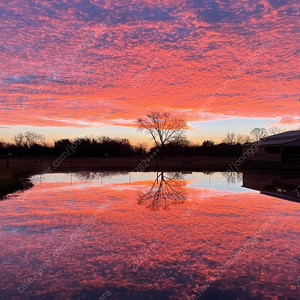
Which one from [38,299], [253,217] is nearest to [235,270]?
[38,299]

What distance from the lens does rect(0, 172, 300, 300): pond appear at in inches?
212

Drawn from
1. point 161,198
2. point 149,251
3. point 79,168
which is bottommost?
point 149,251

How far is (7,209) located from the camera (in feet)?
40.8

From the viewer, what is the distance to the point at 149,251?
7297mm

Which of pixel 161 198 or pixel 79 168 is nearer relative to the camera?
pixel 161 198

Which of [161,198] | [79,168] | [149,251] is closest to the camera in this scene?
[149,251]

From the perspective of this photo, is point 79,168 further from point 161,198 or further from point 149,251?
point 149,251

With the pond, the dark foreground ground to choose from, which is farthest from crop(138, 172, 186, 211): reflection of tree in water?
the dark foreground ground

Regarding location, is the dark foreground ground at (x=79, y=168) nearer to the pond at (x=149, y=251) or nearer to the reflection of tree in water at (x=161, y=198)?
the reflection of tree in water at (x=161, y=198)

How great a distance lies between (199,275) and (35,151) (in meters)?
91.6

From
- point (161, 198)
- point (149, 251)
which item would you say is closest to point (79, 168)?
point (161, 198)

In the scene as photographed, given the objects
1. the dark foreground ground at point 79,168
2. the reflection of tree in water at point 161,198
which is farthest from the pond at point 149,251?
the dark foreground ground at point 79,168

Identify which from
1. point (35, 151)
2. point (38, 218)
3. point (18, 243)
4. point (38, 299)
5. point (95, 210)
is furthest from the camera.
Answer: point (35, 151)

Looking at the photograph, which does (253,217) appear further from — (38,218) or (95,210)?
(38,218)
